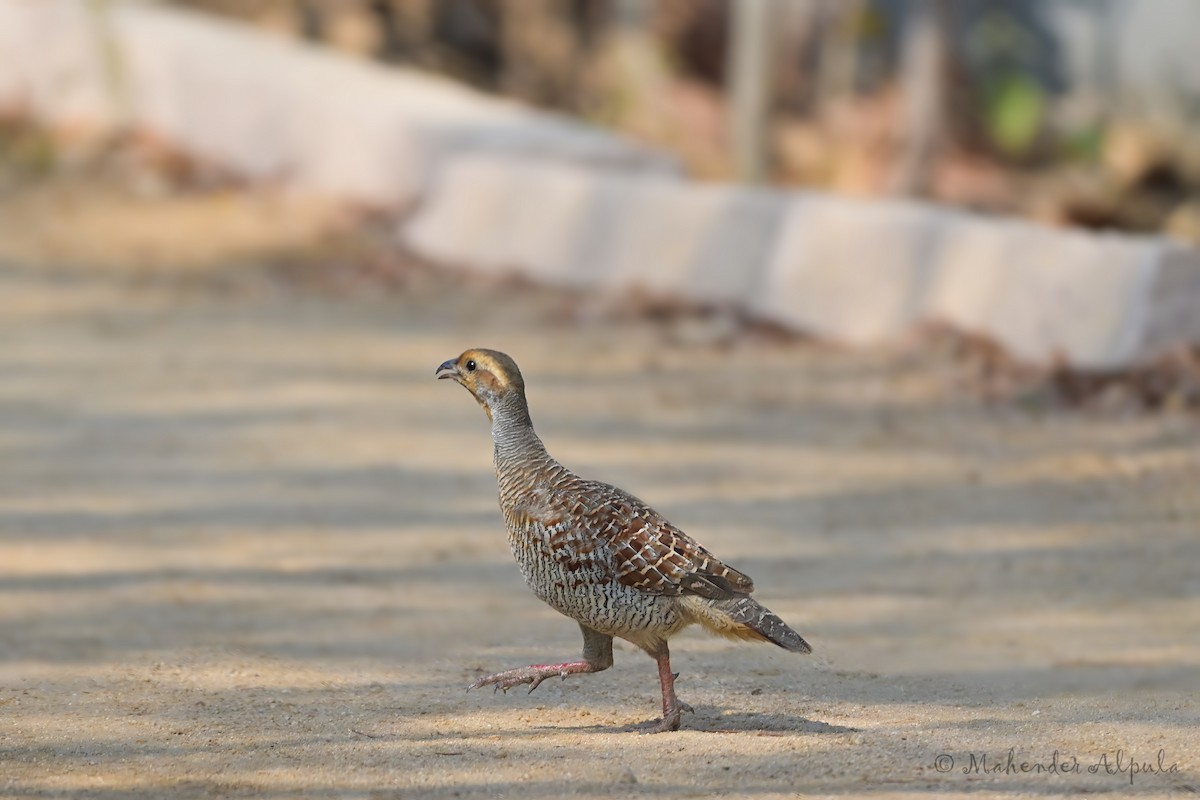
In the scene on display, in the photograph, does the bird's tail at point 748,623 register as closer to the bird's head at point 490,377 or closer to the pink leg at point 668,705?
the pink leg at point 668,705

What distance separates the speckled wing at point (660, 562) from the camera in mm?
5266

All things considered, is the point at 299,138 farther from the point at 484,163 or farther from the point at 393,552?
the point at 393,552

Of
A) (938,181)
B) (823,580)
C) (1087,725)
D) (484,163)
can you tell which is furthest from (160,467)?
(938,181)

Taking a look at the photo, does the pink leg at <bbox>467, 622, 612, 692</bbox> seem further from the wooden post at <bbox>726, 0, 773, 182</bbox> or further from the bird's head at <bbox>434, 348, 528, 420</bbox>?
the wooden post at <bbox>726, 0, 773, 182</bbox>

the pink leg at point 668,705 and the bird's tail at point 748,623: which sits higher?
the bird's tail at point 748,623

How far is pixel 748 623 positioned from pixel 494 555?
3017mm

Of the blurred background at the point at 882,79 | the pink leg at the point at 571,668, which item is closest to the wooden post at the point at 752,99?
the blurred background at the point at 882,79

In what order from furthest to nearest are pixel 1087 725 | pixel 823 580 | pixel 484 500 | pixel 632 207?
pixel 632 207 < pixel 484 500 < pixel 823 580 < pixel 1087 725

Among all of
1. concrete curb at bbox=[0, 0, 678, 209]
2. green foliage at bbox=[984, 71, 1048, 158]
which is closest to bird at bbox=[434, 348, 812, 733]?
concrete curb at bbox=[0, 0, 678, 209]

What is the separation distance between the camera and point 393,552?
8.06 meters

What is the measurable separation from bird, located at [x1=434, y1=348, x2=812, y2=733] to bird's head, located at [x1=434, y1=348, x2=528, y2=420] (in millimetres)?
285

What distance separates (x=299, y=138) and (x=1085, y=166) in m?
9.38

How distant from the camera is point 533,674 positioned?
5570mm

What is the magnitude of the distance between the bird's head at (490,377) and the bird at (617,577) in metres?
0.29
